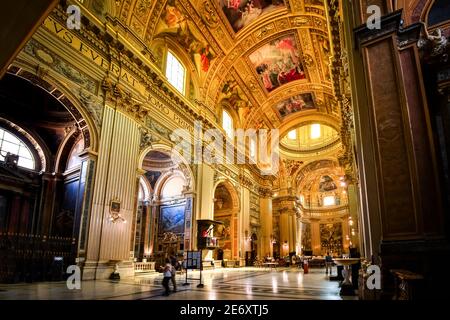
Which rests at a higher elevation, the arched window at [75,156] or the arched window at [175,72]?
the arched window at [175,72]

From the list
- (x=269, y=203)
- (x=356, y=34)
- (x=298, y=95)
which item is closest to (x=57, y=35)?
(x=356, y=34)

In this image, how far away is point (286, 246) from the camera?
2775 cm

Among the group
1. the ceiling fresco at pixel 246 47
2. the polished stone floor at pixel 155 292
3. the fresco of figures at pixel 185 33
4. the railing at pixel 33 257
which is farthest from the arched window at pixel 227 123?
the polished stone floor at pixel 155 292

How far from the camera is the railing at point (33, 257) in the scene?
24.6ft

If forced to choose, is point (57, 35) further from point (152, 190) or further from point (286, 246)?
point (286, 246)

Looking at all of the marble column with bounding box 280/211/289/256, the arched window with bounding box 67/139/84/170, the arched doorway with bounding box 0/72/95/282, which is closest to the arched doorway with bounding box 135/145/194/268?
the arched window with bounding box 67/139/84/170

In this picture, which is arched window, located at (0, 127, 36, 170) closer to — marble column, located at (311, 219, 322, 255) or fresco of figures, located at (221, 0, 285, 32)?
fresco of figures, located at (221, 0, 285, 32)

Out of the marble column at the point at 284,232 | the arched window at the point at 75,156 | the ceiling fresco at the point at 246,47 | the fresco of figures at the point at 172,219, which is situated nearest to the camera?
the arched window at the point at 75,156

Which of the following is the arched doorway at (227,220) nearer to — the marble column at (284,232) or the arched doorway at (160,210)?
the arched doorway at (160,210)

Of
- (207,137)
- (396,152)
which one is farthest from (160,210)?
(396,152)

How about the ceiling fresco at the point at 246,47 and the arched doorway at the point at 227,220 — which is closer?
the ceiling fresco at the point at 246,47

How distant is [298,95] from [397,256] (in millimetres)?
19437

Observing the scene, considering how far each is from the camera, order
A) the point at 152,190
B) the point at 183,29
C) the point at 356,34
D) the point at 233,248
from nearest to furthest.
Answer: the point at 356,34, the point at 183,29, the point at 152,190, the point at 233,248

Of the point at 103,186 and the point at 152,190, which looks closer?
the point at 103,186
